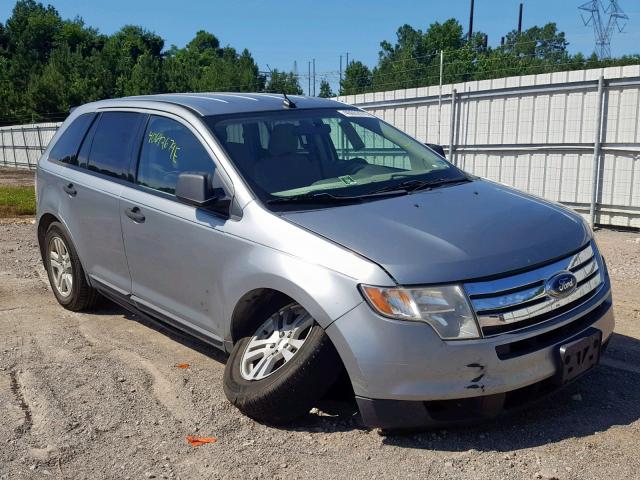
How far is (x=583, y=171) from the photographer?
410 inches

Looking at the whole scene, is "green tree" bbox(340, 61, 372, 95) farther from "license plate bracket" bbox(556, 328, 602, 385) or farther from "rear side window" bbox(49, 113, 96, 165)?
"license plate bracket" bbox(556, 328, 602, 385)

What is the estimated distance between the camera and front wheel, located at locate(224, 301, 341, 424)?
338 centimetres

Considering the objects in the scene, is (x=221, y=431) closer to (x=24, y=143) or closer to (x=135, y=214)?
(x=135, y=214)

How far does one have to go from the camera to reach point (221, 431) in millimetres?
3670

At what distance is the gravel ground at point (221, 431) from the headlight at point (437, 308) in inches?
A: 25.8

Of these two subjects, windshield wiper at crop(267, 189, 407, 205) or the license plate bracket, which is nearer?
the license plate bracket

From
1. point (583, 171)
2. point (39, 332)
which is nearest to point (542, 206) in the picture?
point (39, 332)

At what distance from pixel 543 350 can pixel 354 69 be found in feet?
139

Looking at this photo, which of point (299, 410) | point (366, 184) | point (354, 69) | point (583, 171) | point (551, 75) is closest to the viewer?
point (299, 410)

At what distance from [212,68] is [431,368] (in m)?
42.3

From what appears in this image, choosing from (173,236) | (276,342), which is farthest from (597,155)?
(276,342)

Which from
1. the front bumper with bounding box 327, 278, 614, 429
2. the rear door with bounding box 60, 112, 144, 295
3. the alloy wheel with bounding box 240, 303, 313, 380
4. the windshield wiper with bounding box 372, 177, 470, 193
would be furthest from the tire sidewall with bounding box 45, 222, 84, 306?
the front bumper with bounding box 327, 278, 614, 429

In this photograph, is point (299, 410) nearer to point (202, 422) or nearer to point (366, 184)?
point (202, 422)

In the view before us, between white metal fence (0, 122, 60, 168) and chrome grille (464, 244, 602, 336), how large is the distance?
89.0 ft
